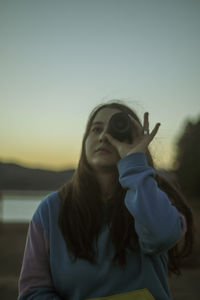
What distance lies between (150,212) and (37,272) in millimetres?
719

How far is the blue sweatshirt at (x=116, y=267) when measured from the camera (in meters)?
1.50

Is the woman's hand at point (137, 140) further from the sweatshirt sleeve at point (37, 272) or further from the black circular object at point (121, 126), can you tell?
the sweatshirt sleeve at point (37, 272)

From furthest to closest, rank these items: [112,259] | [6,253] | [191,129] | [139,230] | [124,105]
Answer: [191,129] < [6,253] < [124,105] < [112,259] < [139,230]

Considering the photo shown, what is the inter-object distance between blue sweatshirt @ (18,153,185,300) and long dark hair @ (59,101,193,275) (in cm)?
4

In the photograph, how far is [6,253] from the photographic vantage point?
22.0 feet

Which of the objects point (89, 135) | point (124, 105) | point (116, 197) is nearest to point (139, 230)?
point (116, 197)

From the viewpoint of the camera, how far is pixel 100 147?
1825 mm

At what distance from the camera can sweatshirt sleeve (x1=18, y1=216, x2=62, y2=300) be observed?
1583 mm

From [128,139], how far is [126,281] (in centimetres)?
80

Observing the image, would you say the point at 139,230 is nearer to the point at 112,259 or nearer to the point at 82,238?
Result: the point at 112,259

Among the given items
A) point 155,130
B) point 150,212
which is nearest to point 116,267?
point 150,212

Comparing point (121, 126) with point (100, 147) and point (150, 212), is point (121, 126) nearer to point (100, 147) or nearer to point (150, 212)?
point (100, 147)

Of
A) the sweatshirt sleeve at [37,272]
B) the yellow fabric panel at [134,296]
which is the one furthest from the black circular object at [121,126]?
the yellow fabric panel at [134,296]

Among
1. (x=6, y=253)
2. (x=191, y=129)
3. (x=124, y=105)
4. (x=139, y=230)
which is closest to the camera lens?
(x=139, y=230)
